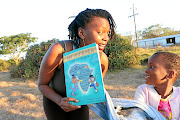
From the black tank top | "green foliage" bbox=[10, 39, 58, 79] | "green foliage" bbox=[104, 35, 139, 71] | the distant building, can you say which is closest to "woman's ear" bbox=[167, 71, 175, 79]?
the black tank top

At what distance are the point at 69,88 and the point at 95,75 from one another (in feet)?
0.78

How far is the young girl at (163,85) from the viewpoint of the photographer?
137 centimetres

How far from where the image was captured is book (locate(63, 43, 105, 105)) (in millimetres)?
1050

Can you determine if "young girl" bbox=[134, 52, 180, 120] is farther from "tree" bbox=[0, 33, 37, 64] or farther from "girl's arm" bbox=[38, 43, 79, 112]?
"tree" bbox=[0, 33, 37, 64]

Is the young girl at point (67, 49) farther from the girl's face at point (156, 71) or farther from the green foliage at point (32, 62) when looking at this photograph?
the green foliage at point (32, 62)

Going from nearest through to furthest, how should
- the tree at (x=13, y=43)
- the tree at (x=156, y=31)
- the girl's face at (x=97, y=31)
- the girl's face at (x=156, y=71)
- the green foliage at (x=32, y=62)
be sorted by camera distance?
1. the girl's face at (x=97, y=31)
2. the girl's face at (x=156, y=71)
3. the green foliage at (x=32, y=62)
4. the tree at (x=13, y=43)
5. the tree at (x=156, y=31)

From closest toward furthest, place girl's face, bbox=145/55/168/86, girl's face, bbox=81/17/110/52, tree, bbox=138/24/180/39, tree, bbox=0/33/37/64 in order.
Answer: girl's face, bbox=81/17/110/52
girl's face, bbox=145/55/168/86
tree, bbox=0/33/37/64
tree, bbox=138/24/180/39

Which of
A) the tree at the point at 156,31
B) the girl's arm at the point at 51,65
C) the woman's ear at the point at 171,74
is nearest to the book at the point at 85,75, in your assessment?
the girl's arm at the point at 51,65

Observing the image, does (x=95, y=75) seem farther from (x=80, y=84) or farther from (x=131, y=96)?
(x=131, y=96)

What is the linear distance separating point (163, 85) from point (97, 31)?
78 centimetres

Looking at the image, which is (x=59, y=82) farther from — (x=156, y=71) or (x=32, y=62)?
(x=32, y=62)

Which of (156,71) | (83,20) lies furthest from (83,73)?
(156,71)

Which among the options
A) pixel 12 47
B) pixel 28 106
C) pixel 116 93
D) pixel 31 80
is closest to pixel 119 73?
pixel 116 93

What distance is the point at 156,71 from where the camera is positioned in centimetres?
137
